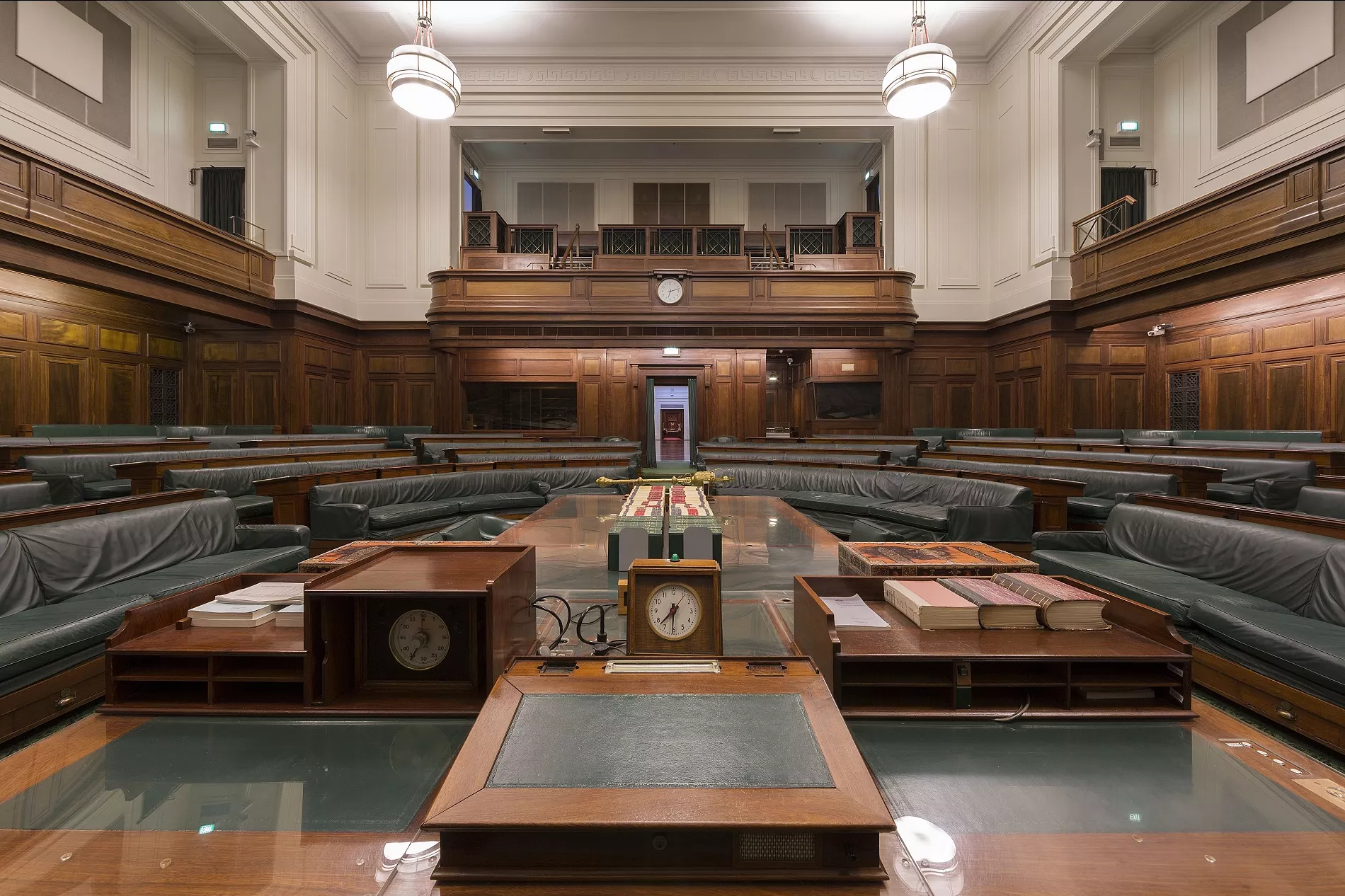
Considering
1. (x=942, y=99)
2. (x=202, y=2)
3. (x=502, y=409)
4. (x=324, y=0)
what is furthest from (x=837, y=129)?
(x=202, y=2)

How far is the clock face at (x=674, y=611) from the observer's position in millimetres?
1288

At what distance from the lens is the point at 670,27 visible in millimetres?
10188

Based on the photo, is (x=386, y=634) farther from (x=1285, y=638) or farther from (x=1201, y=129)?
(x=1201, y=129)

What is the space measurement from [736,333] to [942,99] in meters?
4.33

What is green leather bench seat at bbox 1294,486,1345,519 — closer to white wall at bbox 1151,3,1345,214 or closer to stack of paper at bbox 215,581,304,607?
stack of paper at bbox 215,581,304,607

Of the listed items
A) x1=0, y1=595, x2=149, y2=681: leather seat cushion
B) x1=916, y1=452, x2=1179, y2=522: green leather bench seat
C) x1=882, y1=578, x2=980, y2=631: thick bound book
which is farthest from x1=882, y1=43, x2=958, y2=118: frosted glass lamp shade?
x1=0, y1=595, x2=149, y2=681: leather seat cushion

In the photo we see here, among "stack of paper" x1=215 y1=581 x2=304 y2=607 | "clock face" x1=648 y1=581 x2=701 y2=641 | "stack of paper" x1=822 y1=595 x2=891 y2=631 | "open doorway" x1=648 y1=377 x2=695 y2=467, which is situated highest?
"open doorway" x1=648 y1=377 x2=695 y2=467

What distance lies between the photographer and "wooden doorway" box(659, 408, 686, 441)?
1059cm

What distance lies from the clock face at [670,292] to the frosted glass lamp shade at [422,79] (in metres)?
3.96

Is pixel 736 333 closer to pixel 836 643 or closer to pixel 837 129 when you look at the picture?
pixel 837 129

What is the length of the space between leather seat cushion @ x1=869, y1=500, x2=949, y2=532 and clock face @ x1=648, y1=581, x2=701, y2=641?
11.9 feet

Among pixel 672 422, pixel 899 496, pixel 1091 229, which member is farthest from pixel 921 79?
pixel 672 422

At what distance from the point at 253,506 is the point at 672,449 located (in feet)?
22.9

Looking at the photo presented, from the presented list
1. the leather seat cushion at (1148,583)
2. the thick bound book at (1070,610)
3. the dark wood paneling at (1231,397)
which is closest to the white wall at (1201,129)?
the dark wood paneling at (1231,397)
